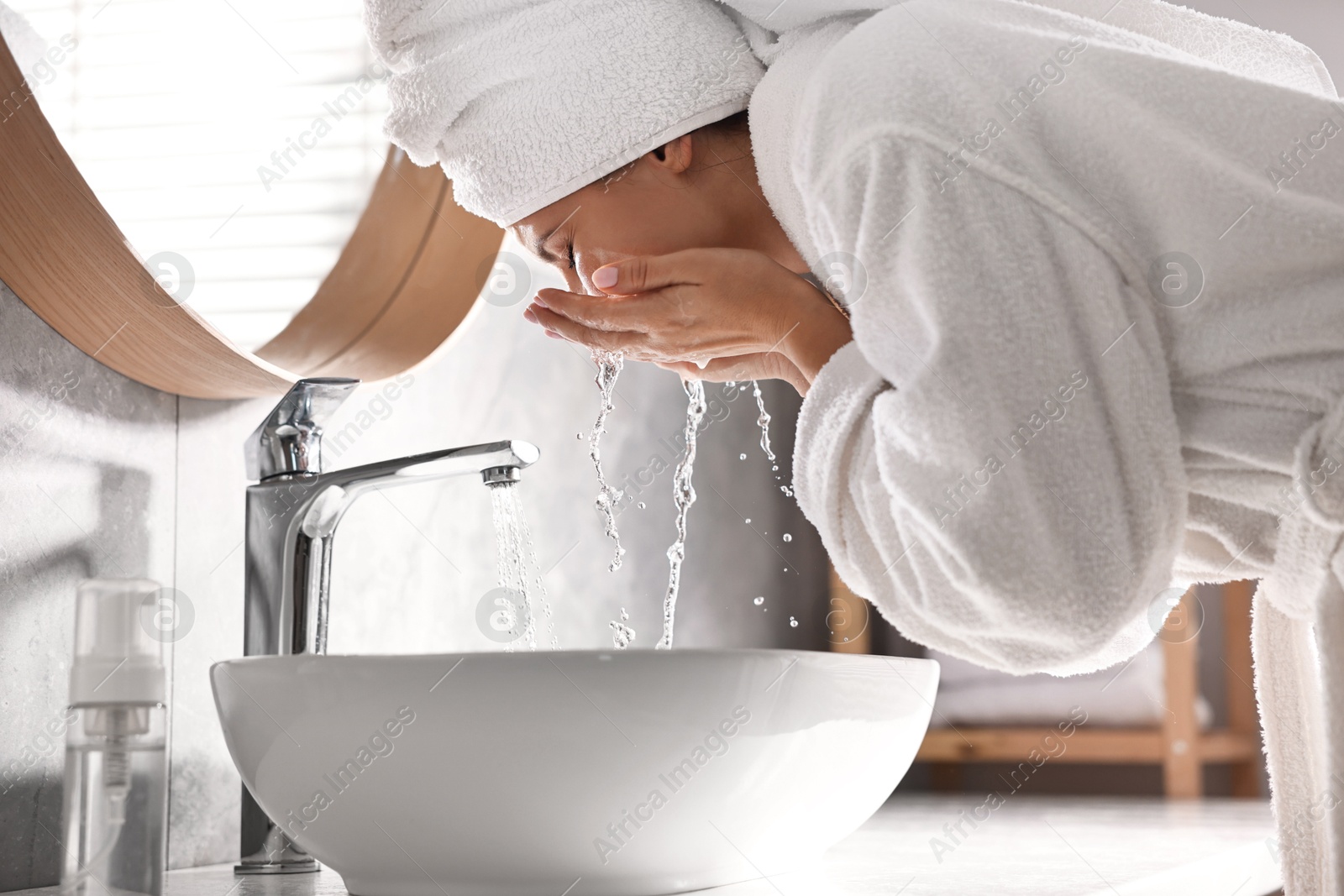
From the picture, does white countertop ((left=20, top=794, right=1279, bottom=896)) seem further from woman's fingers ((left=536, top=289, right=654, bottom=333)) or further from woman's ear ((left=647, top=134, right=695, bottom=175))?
woman's ear ((left=647, top=134, right=695, bottom=175))

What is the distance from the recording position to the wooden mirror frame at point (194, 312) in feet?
2.59

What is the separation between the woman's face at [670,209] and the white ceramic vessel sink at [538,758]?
0.27 metres

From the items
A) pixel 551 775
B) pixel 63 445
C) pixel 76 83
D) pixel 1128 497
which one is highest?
pixel 76 83

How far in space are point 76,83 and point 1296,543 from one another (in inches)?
33.7

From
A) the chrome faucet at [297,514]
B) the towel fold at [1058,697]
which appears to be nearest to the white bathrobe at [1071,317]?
the chrome faucet at [297,514]

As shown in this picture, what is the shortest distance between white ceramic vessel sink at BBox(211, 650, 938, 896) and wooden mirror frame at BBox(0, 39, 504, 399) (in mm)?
283

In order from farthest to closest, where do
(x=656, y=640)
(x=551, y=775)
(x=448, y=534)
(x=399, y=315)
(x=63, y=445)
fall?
(x=656, y=640) < (x=448, y=534) < (x=399, y=315) < (x=63, y=445) < (x=551, y=775)

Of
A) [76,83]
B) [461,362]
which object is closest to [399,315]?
[461,362]

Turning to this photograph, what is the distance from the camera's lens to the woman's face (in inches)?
30.1

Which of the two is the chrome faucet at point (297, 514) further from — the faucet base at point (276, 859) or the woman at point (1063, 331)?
the woman at point (1063, 331)

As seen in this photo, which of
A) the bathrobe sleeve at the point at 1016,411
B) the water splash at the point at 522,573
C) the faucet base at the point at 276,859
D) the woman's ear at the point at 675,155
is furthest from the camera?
the water splash at the point at 522,573

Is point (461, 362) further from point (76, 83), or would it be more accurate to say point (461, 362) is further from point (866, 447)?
point (866, 447)

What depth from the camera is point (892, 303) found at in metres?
0.56

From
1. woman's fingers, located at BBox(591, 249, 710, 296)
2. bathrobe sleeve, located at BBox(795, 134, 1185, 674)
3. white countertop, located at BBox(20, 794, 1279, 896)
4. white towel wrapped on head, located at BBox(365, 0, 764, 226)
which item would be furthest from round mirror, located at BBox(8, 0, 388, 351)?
bathrobe sleeve, located at BBox(795, 134, 1185, 674)
